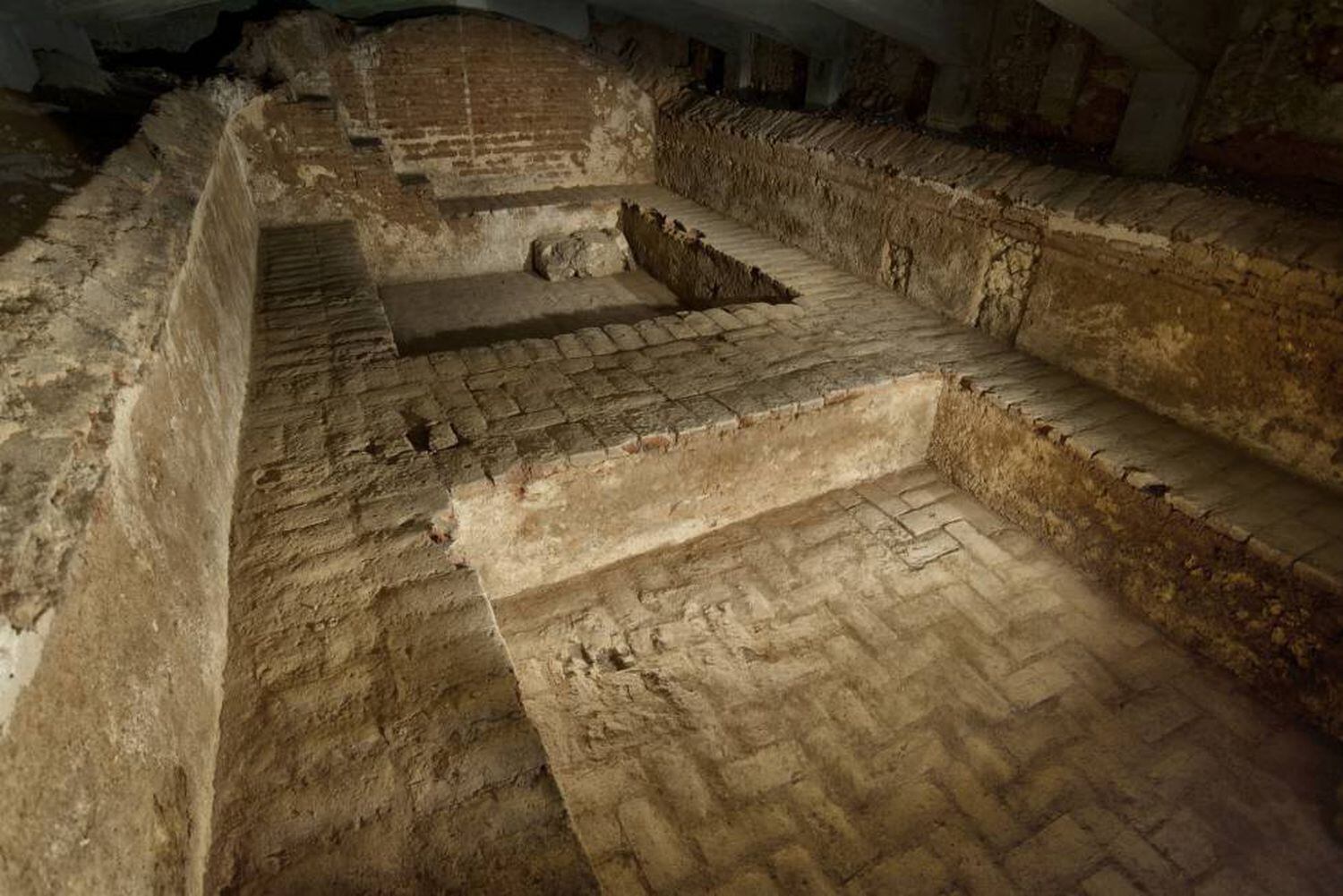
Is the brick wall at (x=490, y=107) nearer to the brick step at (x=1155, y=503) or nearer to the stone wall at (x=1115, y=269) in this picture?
the stone wall at (x=1115, y=269)

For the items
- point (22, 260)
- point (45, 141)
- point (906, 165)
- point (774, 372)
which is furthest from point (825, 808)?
point (45, 141)

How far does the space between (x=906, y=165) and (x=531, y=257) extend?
4108 millimetres

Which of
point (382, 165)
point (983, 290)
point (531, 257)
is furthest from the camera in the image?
point (531, 257)

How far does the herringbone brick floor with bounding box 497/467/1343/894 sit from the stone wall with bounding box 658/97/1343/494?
1.07 metres

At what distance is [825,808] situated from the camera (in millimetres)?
2465

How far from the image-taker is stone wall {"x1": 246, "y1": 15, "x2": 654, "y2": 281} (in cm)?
582

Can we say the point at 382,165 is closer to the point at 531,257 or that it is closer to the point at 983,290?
the point at 531,257

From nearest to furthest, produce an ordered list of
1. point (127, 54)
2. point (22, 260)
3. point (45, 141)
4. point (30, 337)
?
1. point (30, 337)
2. point (22, 260)
3. point (45, 141)
4. point (127, 54)

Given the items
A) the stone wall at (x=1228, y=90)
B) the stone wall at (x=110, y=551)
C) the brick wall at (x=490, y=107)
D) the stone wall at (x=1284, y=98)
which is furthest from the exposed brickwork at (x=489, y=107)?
the stone wall at (x=1284, y=98)

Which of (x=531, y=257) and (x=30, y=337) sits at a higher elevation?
(x=30, y=337)

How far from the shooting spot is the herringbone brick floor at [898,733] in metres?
2.32

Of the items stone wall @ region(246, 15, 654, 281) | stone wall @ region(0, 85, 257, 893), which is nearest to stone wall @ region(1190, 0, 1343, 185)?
stone wall @ region(0, 85, 257, 893)

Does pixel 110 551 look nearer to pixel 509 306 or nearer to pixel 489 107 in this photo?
pixel 509 306

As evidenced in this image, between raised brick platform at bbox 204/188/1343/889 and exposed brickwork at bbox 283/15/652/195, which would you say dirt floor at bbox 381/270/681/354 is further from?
exposed brickwork at bbox 283/15/652/195
